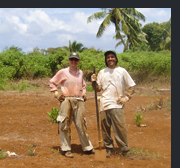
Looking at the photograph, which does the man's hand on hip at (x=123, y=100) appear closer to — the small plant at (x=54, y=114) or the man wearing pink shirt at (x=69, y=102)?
the man wearing pink shirt at (x=69, y=102)

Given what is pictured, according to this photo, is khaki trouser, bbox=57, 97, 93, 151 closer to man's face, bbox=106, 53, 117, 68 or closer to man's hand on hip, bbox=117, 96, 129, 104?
man's hand on hip, bbox=117, 96, 129, 104

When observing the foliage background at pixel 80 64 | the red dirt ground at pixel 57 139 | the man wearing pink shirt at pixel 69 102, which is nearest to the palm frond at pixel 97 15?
the foliage background at pixel 80 64

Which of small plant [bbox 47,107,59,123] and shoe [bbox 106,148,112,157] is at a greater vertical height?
small plant [bbox 47,107,59,123]

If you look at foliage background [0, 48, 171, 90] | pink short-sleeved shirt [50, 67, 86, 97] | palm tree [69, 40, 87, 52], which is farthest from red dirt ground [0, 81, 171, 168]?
palm tree [69, 40, 87, 52]

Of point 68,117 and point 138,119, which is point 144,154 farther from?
point 138,119

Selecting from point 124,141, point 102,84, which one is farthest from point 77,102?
point 124,141

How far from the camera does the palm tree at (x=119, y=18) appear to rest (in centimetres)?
2352

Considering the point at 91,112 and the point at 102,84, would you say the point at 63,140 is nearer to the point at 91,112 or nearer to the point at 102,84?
the point at 102,84

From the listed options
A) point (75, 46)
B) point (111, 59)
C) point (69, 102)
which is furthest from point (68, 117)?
point (75, 46)

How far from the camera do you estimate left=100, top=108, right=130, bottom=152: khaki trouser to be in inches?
176

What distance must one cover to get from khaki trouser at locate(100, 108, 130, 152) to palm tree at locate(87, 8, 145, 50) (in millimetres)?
19599

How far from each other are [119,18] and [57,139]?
63.1 feet

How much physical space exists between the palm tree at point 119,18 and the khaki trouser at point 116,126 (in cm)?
1960

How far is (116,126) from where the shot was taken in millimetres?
4480
